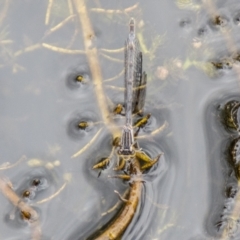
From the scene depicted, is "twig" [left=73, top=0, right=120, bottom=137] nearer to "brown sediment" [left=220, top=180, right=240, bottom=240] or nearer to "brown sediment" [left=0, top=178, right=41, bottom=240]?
"brown sediment" [left=0, top=178, right=41, bottom=240]

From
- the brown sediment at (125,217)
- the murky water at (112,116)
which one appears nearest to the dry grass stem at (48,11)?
the murky water at (112,116)

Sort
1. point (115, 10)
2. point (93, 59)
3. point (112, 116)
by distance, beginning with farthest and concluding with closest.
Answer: point (115, 10) → point (93, 59) → point (112, 116)

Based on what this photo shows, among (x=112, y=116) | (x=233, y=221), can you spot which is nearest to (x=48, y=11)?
(x=112, y=116)

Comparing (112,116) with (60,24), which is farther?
(60,24)

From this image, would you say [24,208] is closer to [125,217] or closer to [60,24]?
[125,217]

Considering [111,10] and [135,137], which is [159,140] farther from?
[111,10]

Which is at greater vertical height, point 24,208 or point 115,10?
point 115,10
